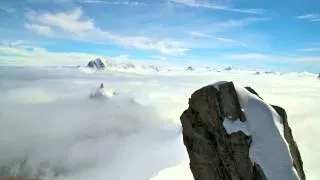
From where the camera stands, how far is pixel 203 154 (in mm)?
29500

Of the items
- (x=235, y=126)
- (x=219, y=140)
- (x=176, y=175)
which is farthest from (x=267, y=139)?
(x=176, y=175)

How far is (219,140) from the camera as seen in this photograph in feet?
94.4

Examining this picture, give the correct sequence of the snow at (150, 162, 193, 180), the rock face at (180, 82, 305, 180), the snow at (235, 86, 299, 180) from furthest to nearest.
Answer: the snow at (150, 162, 193, 180), the rock face at (180, 82, 305, 180), the snow at (235, 86, 299, 180)

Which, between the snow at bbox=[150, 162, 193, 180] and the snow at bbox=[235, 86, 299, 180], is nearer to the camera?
the snow at bbox=[235, 86, 299, 180]

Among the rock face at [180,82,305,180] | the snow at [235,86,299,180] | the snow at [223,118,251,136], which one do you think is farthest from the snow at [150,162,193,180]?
the snow at [235,86,299,180]

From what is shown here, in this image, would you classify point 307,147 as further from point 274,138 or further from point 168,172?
point 274,138

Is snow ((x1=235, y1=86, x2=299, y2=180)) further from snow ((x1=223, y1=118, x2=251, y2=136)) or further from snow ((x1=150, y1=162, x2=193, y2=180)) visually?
snow ((x1=150, y1=162, x2=193, y2=180))

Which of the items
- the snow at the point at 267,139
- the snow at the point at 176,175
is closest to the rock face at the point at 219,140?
the snow at the point at 267,139

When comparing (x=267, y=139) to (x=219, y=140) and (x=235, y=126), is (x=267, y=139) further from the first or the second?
(x=219, y=140)

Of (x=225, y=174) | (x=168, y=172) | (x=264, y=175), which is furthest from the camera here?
(x=168, y=172)

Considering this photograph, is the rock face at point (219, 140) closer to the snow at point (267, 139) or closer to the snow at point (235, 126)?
the snow at point (235, 126)

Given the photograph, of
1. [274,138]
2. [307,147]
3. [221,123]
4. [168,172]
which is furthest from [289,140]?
Answer: [307,147]

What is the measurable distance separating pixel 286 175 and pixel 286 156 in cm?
122

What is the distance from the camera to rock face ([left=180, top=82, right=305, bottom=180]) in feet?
90.5
